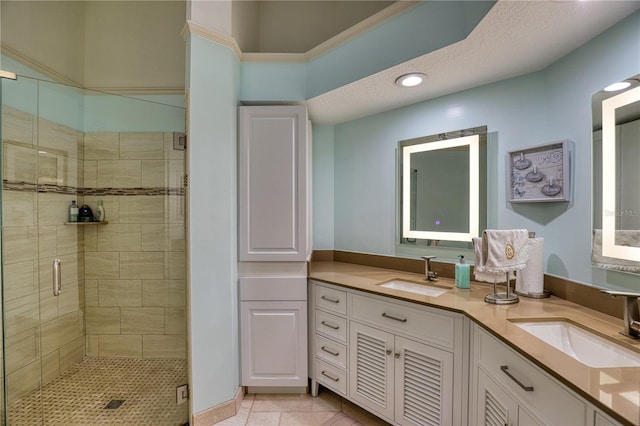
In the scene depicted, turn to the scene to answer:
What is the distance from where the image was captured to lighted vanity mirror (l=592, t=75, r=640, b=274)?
1.15m

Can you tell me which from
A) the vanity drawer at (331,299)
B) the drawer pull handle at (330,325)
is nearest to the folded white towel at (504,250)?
the vanity drawer at (331,299)

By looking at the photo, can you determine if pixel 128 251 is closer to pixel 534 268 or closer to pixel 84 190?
pixel 84 190

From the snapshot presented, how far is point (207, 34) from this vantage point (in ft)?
5.49

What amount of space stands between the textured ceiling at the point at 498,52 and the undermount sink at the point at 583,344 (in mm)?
1308

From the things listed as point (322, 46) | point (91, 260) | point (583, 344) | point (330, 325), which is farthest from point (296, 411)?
point (322, 46)

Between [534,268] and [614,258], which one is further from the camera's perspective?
[534,268]

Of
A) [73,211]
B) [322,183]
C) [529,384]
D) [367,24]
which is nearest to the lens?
[529,384]

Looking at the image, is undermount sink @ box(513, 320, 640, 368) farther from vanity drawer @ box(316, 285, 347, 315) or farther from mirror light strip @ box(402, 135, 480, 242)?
vanity drawer @ box(316, 285, 347, 315)

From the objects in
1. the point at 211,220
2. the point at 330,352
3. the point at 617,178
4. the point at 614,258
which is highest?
the point at 617,178

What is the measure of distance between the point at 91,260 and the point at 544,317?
113 inches

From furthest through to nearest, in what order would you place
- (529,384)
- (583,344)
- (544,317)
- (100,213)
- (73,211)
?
(100,213), (73,211), (544,317), (583,344), (529,384)

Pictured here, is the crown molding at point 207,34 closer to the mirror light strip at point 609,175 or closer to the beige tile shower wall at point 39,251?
the beige tile shower wall at point 39,251

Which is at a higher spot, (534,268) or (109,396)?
(534,268)

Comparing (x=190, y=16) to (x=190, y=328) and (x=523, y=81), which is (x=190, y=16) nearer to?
(x=190, y=328)
